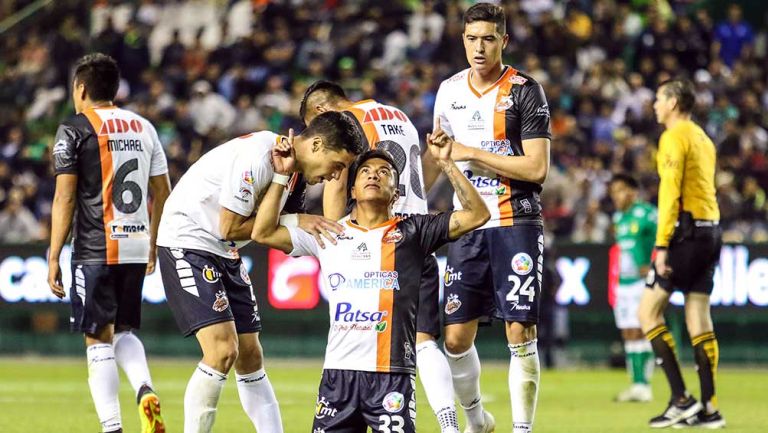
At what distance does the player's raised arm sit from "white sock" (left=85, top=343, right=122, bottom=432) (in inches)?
114

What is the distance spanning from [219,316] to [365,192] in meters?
1.25

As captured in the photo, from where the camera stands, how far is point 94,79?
9.27 meters

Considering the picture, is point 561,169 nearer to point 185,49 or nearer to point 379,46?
point 379,46

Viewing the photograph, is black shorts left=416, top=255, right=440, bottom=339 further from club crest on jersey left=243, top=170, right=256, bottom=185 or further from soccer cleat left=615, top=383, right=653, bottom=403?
soccer cleat left=615, top=383, right=653, bottom=403

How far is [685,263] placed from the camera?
11.0 metres

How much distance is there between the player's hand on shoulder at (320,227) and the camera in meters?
7.23

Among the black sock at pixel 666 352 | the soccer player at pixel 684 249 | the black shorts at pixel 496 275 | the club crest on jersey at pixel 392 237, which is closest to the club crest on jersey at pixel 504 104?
the black shorts at pixel 496 275

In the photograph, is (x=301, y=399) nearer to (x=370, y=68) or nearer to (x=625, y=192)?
(x=625, y=192)

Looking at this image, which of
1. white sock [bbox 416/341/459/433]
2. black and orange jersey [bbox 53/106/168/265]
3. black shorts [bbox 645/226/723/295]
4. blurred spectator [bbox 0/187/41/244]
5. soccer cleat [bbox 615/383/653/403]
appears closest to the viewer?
white sock [bbox 416/341/459/433]

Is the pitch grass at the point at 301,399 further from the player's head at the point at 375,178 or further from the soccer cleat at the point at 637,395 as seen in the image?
the player's head at the point at 375,178

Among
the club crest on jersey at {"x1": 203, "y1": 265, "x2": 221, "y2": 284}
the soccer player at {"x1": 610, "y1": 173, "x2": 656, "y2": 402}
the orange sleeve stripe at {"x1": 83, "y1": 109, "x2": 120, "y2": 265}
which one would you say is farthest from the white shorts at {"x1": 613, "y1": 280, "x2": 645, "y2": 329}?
the club crest on jersey at {"x1": 203, "y1": 265, "x2": 221, "y2": 284}

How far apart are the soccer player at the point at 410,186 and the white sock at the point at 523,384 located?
1.26ft

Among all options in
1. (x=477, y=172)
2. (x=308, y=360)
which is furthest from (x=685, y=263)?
(x=308, y=360)

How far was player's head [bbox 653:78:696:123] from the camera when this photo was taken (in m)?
11.1
